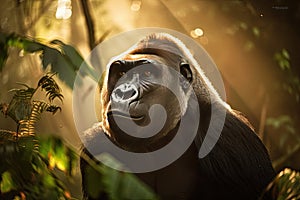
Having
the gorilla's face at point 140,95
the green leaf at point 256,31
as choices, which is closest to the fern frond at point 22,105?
the gorilla's face at point 140,95

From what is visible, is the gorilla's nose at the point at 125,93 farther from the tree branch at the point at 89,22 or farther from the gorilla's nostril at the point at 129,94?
the tree branch at the point at 89,22

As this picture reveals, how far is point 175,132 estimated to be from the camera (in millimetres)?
1381

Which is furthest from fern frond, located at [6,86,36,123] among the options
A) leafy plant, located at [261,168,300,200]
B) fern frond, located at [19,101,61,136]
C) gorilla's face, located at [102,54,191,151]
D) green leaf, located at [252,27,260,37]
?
green leaf, located at [252,27,260,37]

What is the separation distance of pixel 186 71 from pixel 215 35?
363mm

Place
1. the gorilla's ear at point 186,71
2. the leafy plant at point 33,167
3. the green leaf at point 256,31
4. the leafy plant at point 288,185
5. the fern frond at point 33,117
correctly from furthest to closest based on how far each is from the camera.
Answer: the green leaf at point 256,31
the gorilla's ear at point 186,71
the fern frond at point 33,117
the leafy plant at point 288,185
the leafy plant at point 33,167

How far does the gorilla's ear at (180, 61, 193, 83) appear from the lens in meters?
1.42

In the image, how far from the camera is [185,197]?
4.56ft

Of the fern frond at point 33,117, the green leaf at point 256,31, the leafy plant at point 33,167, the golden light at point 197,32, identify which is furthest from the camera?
the green leaf at point 256,31

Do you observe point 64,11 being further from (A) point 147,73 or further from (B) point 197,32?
(A) point 147,73

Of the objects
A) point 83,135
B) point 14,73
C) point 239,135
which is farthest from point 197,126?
point 14,73

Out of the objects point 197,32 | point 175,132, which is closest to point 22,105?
point 175,132

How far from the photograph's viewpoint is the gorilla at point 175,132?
1.34 metres

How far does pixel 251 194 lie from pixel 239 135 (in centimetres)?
15

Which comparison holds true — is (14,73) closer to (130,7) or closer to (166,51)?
(130,7)
